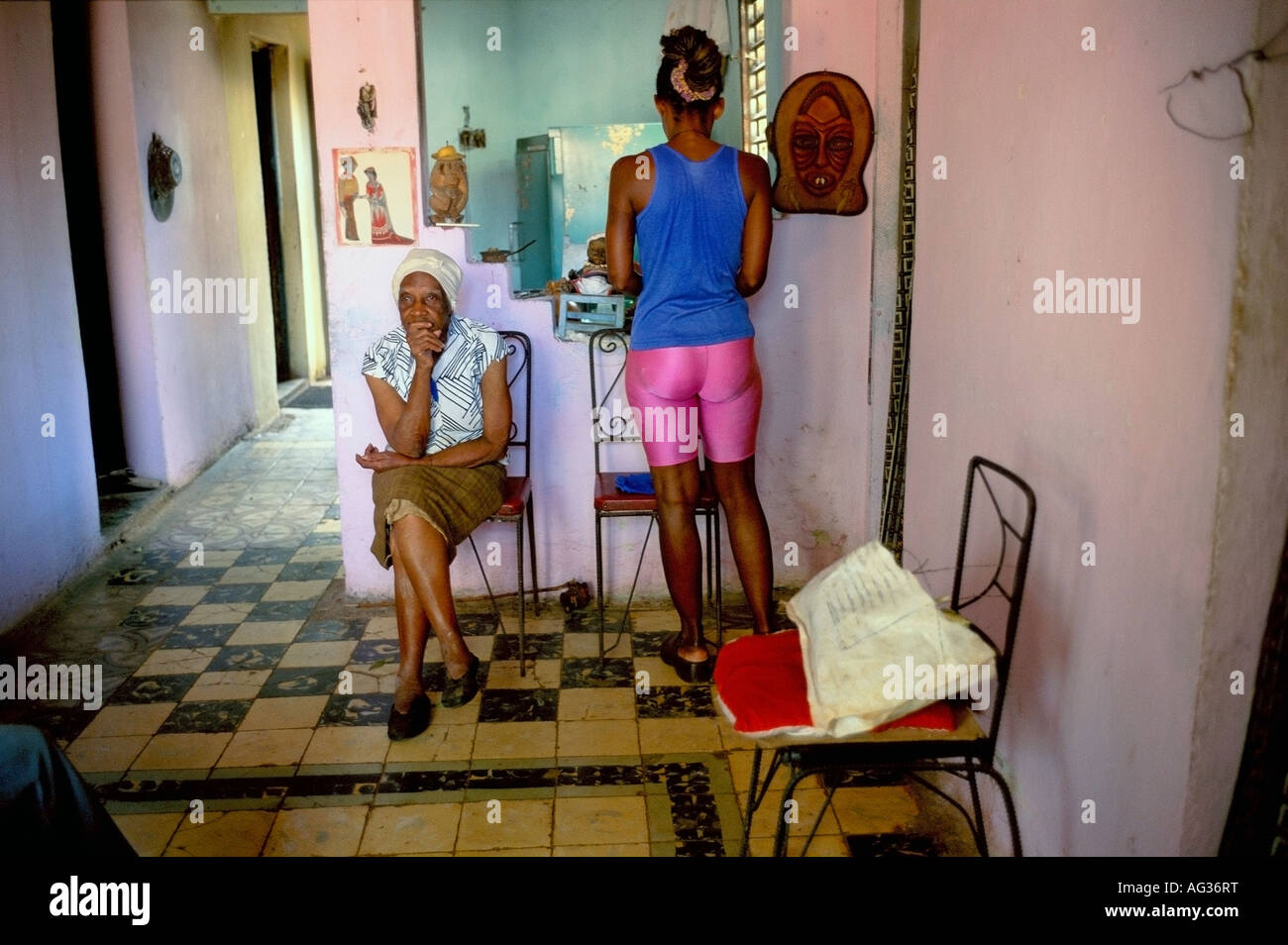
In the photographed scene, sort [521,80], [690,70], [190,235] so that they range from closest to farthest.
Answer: [690,70]
[190,235]
[521,80]

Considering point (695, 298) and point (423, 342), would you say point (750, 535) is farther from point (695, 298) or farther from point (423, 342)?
point (423, 342)

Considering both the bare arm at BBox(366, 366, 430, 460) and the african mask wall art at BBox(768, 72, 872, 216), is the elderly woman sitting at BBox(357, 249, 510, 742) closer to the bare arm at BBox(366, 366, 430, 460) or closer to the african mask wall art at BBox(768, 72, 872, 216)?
the bare arm at BBox(366, 366, 430, 460)

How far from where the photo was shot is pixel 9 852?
174 centimetres

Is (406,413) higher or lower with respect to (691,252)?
lower

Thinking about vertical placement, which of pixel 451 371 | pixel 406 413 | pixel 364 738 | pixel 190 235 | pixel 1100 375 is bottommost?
pixel 364 738

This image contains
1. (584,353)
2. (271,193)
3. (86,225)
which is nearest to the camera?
(584,353)

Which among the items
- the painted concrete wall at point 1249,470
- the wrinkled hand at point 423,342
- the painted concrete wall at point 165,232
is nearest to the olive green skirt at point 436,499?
the wrinkled hand at point 423,342

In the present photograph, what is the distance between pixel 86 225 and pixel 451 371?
304cm

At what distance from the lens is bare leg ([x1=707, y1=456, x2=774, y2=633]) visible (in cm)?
324

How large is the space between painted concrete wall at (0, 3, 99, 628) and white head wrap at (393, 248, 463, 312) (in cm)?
162

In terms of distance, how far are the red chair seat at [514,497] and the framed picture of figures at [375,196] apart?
947 mm

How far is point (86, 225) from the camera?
521cm

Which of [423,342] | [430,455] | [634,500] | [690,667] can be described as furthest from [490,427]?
[690,667]
